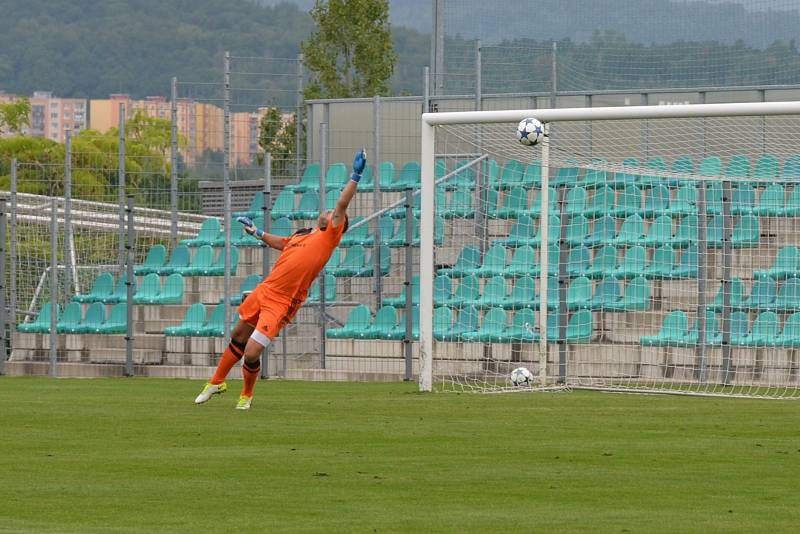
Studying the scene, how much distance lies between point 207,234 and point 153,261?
0.98 meters

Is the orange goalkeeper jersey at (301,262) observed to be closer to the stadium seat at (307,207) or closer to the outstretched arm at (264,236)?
the outstretched arm at (264,236)

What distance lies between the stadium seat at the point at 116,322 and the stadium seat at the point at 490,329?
5937 mm

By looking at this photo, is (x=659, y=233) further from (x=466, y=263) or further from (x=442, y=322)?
(x=442, y=322)

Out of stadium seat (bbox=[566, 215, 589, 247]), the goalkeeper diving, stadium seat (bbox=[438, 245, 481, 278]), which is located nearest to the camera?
the goalkeeper diving

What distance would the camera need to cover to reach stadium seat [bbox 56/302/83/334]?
2389cm

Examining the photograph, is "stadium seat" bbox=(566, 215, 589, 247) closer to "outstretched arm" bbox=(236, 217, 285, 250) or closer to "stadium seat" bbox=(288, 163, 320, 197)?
"stadium seat" bbox=(288, 163, 320, 197)

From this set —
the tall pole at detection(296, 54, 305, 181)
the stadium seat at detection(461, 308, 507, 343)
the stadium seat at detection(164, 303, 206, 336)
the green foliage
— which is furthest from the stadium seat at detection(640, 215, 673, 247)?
the stadium seat at detection(164, 303, 206, 336)

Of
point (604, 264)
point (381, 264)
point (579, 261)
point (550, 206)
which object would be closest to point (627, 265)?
point (604, 264)

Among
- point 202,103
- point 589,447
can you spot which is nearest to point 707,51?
point 202,103

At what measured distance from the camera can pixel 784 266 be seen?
19.3 meters

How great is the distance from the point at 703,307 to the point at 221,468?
1021 centimetres

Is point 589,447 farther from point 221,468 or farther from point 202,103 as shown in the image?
point 202,103

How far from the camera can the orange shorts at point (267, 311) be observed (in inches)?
566

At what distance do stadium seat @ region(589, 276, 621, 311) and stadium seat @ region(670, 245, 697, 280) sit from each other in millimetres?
765
